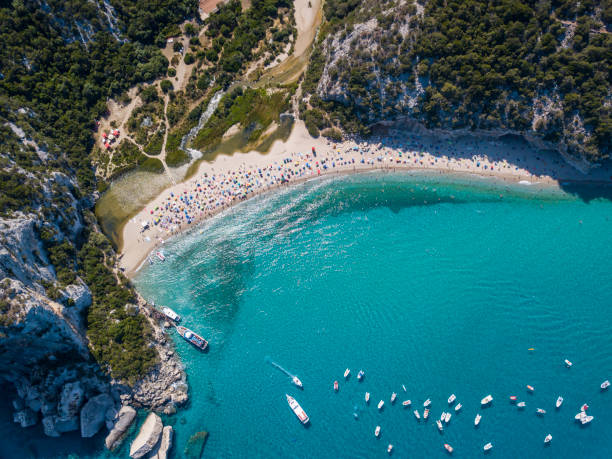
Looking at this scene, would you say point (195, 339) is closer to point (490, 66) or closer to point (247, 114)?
point (247, 114)

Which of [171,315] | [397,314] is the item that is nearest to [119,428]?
[171,315]

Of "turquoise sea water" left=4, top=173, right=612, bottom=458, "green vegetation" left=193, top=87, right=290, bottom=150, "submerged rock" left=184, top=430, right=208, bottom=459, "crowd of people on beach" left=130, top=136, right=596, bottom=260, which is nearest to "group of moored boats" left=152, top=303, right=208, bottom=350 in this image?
"turquoise sea water" left=4, top=173, right=612, bottom=458

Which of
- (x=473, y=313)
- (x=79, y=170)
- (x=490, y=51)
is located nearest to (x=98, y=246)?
(x=79, y=170)

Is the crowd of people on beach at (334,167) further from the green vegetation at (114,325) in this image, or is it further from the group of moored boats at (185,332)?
the group of moored boats at (185,332)

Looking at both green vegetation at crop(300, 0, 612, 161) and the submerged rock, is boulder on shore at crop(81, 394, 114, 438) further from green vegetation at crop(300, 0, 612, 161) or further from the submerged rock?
green vegetation at crop(300, 0, 612, 161)

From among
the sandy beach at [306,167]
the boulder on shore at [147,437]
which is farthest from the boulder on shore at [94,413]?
the sandy beach at [306,167]
